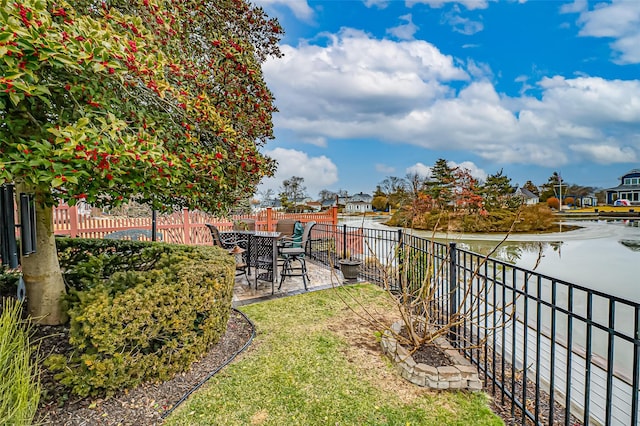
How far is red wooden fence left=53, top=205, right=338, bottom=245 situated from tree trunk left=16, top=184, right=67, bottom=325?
460cm

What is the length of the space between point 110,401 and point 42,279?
52.9 inches

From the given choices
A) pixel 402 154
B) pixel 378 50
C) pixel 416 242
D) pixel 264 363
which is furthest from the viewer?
pixel 402 154

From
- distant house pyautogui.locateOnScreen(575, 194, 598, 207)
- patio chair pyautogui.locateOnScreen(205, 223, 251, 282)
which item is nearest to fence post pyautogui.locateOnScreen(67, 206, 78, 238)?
patio chair pyautogui.locateOnScreen(205, 223, 251, 282)

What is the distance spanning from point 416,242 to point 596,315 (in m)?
3.37

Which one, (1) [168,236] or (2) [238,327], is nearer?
(2) [238,327]

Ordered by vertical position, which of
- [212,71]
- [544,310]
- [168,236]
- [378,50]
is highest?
[378,50]

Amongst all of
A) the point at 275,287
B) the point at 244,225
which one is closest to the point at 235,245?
the point at 275,287

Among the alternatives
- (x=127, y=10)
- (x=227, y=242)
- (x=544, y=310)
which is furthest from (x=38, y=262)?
(x=544, y=310)

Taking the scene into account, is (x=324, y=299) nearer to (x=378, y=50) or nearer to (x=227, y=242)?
(x=227, y=242)

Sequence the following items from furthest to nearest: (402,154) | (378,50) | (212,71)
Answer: (402,154) → (378,50) → (212,71)

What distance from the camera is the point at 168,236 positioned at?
330 inches

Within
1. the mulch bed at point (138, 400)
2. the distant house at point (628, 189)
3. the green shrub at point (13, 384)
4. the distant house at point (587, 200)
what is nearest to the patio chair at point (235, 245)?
the mulch bed at point (138, 400)

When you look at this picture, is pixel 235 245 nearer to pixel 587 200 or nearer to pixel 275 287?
pixel 275 287

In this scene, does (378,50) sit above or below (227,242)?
above
